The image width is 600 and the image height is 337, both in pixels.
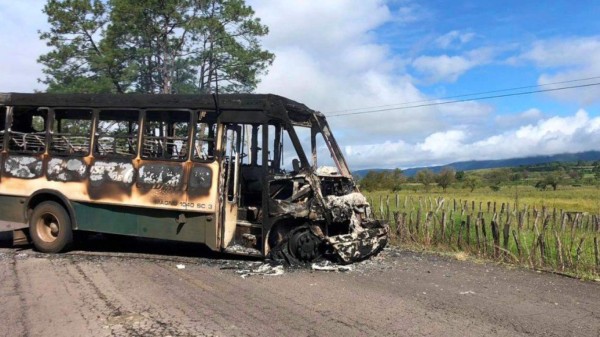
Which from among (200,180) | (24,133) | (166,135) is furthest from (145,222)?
(24,133)

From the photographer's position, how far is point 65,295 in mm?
6273

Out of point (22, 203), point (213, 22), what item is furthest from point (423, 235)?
point (213, 22)

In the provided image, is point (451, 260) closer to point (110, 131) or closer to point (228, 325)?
point (228, 325)

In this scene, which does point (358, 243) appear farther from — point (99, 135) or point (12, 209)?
point (12, 209)

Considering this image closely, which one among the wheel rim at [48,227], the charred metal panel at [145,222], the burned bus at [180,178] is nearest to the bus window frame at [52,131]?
the burned bus at [180,178]

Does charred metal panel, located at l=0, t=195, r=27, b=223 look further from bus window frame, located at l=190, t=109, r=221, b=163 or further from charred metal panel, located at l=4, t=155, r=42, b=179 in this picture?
bus window frame, located at l=190, t=109, r=221, b=163

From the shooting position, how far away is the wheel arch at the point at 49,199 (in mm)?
9055

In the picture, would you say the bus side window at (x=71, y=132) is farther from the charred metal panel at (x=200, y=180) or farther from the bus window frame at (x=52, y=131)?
the charred metal panel at (x=200, y=180)

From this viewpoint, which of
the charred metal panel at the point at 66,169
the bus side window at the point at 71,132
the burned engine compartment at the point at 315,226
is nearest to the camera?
the burned engine compartment at the point at 315,226

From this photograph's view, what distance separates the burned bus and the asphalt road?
549 mm

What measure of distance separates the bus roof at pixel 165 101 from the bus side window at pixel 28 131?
255 mm

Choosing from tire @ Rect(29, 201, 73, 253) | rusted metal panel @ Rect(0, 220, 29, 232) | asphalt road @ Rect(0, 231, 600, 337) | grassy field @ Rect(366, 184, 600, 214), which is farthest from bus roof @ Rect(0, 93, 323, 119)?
grassy field @ Rect(366, 184, 600, 214)

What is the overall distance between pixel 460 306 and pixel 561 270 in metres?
3.30

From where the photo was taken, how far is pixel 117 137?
30.1 feet
